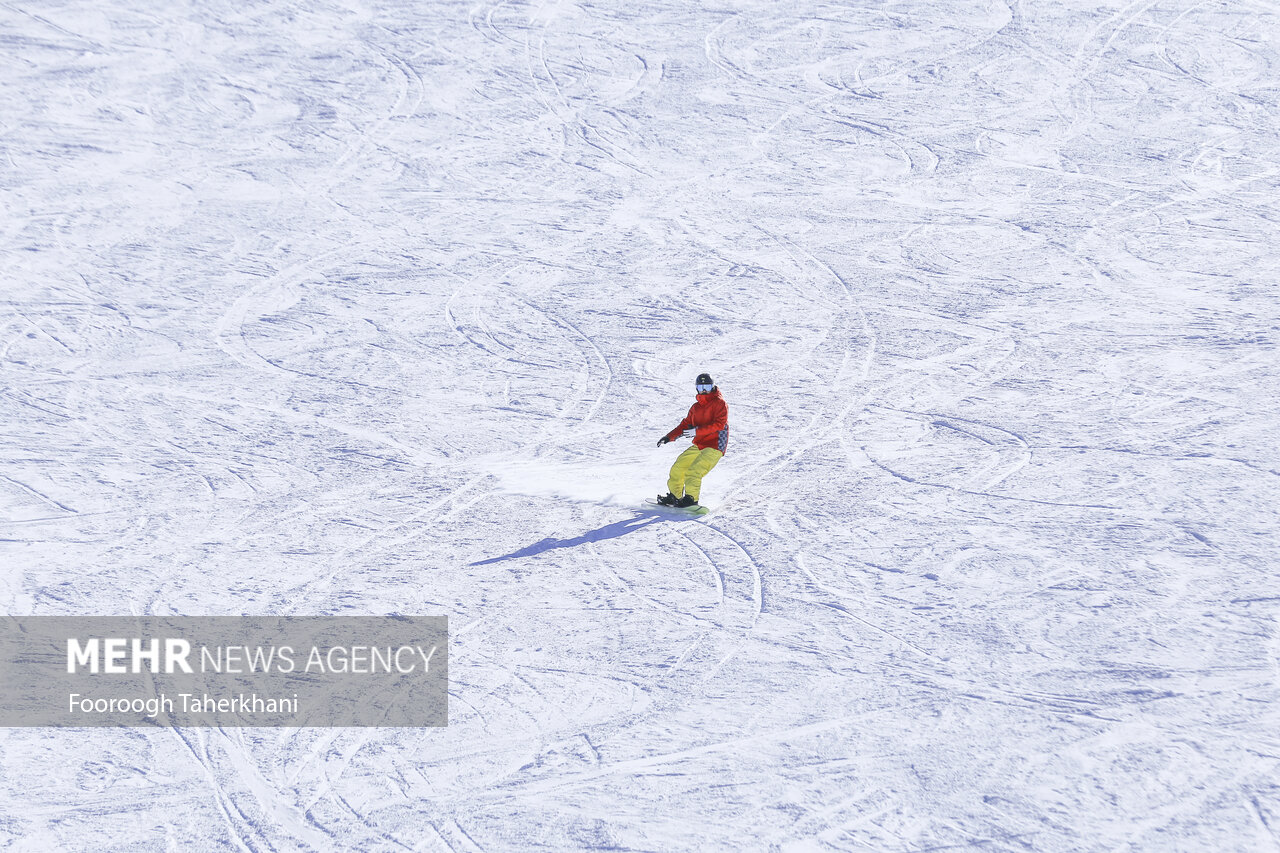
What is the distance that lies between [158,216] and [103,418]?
396 centimetres

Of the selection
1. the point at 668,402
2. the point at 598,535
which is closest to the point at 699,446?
the point at 598,535

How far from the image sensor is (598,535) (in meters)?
7.67

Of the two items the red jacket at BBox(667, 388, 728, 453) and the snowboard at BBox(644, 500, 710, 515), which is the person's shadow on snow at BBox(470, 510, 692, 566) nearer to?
the snowboard at BBox(644, 500, 710, 515)

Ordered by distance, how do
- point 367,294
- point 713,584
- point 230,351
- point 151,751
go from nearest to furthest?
point 151,751 → point 713,584 → point 230,351 → point 367,294

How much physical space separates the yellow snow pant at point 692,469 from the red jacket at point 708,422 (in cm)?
5

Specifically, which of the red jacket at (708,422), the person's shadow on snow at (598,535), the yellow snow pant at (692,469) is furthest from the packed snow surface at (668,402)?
the red jacket at (708,422)

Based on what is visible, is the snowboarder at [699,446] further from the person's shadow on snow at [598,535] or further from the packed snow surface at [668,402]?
the packed snow surface at [668,402]

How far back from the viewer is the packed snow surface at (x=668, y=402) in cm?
549

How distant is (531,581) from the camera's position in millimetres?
7121

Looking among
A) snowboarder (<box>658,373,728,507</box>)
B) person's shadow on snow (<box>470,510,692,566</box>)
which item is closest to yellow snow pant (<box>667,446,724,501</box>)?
snowboarder (<box>658,373,728,507</box>)

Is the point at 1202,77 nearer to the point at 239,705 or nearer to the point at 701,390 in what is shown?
the point at 701,390

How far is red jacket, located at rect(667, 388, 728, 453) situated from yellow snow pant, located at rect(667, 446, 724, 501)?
0.15 ft

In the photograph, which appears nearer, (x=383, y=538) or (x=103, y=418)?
(x=383, y=538)

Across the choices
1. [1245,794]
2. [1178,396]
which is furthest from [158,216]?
[1245,794]
